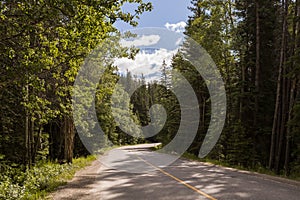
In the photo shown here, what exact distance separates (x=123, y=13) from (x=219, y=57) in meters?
18.5

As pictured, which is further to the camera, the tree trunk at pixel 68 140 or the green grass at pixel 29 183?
the tree trunk at pixel 68 140

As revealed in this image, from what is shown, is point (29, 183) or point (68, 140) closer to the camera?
point (29, 183)

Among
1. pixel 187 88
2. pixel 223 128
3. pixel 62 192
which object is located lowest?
pixel 62 192

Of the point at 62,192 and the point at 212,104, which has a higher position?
the point at 212,104

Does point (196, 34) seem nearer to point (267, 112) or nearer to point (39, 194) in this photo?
point (267, 112)

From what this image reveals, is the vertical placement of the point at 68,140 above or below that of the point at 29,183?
above

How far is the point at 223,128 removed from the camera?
24.6m

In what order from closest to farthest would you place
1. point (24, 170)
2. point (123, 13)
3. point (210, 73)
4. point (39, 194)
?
point (123, 13) → point (39, 194) → point (24, 170) → point (210, 73)

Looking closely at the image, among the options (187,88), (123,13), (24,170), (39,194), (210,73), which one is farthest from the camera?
(187,88)

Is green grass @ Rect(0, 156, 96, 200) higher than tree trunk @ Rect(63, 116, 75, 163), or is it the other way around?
tree trunk @ Rect(63, 116, 75, 163)

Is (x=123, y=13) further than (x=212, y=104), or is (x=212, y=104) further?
(x=212, y=104)

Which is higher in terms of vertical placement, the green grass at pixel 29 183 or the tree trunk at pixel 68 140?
the tree trunk at pixel 68 140

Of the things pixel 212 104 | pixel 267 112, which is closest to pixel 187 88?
pixel 212 104

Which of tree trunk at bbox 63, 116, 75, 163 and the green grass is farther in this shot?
tree trunk at bbox 63, 116, 75, 163
